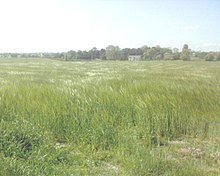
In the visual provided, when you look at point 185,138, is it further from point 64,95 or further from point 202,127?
point 64,95

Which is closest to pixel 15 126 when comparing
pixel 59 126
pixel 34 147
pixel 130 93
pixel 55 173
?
pixel 34 147

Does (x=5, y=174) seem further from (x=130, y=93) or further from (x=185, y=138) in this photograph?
(x=130, y=93)

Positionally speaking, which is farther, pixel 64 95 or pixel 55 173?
pixel 64 95

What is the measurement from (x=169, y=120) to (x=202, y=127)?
3.16ft

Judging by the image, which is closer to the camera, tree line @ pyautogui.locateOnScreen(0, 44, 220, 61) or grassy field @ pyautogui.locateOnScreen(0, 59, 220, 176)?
grassy field @ pyautogui.locateOnScreen(0, 59, 220, 176)

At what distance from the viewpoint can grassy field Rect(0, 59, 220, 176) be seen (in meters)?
4.75

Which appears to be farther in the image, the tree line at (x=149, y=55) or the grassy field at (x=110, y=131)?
the tree line at (x=149, y=55)

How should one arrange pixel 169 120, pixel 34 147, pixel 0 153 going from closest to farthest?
1. pixel 0 153
2. pixel 34 147
3. pixel 169 120

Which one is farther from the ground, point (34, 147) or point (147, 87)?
point (147, 87)

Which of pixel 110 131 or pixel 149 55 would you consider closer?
pixel 110 131

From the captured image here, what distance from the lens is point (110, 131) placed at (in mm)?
6254

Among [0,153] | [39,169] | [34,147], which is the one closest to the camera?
[39,169]

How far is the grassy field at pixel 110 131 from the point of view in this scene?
4750 mm

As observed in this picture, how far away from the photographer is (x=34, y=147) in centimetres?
516
